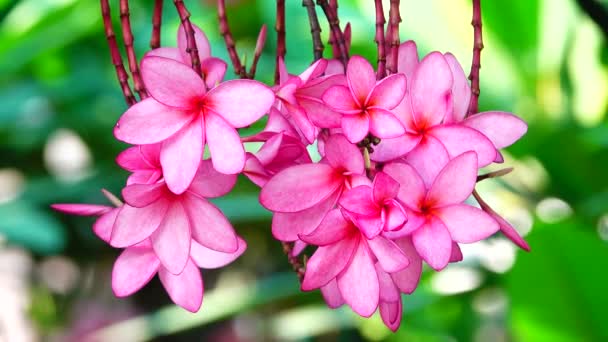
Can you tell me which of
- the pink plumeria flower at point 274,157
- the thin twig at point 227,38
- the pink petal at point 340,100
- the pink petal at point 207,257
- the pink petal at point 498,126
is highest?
the thin twig at point 227,38

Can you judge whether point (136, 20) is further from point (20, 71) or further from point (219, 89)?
point (219, 89)

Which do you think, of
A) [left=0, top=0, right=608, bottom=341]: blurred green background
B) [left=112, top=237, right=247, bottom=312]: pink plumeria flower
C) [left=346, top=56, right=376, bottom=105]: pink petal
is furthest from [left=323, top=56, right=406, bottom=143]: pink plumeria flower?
[left=0, top=0, right=608, bottom=341]: blurred green background

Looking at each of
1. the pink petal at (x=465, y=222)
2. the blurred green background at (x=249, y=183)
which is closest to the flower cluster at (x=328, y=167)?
the pink petal at (x=465, y=222)

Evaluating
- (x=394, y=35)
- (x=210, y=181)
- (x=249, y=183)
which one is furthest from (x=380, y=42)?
(x=249, y=183)

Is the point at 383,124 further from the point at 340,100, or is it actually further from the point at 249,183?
the point at 249,183

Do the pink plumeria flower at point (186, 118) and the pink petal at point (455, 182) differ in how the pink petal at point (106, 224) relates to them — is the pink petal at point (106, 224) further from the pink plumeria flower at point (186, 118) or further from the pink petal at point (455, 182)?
the pink petal at point (455, 182)

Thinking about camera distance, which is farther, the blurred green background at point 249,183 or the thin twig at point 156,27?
the blurred green background at point 249,183

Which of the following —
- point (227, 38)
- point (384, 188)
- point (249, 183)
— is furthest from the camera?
point (249, 183)

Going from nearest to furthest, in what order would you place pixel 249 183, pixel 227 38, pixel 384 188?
pixel 384 188 < pixel 227 38 < pixel 249 183
